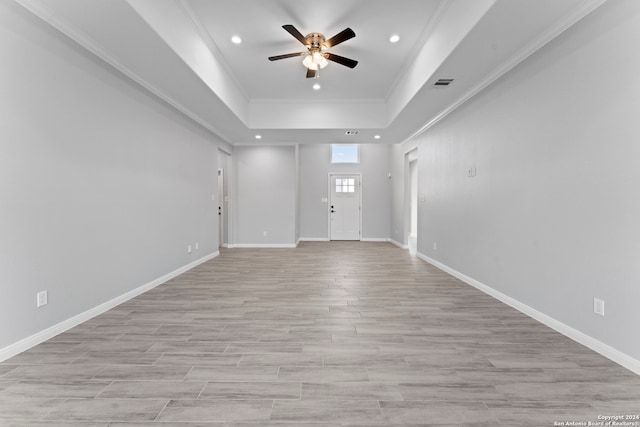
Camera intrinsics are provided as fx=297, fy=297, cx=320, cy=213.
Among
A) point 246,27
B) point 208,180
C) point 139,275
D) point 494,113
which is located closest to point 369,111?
point 494,113

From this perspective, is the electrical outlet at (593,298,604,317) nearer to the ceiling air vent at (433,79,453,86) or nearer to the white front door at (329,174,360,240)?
the ceiling air vent at (433,79,453,86)

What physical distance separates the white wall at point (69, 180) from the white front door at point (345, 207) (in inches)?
223

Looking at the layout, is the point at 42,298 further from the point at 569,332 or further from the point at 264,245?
the point at 264,245

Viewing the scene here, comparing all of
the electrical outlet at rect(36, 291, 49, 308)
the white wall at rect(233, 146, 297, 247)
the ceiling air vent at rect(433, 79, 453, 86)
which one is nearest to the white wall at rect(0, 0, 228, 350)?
the electrical outlet at rect(36, 291, 49, 308)

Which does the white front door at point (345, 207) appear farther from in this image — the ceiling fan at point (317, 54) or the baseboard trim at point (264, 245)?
the ceiling fan at point (317, 54)

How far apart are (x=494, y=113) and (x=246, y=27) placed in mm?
3127

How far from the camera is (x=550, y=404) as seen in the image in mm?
1646

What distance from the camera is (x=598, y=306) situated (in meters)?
2.28

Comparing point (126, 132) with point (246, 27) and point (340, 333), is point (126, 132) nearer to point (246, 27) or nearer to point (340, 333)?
point (246, 27)

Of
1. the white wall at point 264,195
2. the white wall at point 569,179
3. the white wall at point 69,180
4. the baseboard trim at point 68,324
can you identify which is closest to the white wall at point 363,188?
the white wall at point 264,195

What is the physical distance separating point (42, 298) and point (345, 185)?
770 cm

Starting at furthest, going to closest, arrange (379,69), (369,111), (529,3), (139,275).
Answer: (369,111) → (379,69) → (139,275) → (529,3)

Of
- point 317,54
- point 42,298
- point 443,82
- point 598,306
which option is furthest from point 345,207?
point 42,298

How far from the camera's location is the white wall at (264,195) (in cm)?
777
